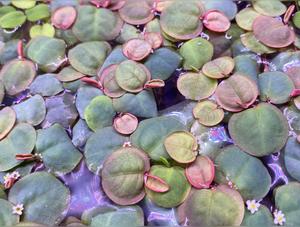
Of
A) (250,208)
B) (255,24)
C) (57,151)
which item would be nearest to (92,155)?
(57,151)

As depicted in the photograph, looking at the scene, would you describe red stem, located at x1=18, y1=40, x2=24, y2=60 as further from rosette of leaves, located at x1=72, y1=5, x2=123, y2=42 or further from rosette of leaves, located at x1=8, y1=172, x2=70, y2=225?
rosette of leaves, located at x1=8, y1=172, x2=70, y2=225

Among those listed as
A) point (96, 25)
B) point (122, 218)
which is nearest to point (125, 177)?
point (122, 218)

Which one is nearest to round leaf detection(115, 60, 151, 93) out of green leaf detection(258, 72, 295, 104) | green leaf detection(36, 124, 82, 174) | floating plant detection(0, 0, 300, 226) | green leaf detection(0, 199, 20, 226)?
floating plant detection(0, 0, 300, 226)

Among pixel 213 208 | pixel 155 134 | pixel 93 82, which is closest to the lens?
pixel 213 208

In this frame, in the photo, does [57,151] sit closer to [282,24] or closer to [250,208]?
[250,208]

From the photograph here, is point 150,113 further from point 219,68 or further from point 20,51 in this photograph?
point 20,51

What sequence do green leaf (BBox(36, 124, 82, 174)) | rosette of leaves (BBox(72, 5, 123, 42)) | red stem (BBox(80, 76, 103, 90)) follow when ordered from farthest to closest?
rosette of leaves (BBox(72, 5, 123, 42)), red stem (BBox(80, 76, 103, 90)), green leaf (BBox(36, 124, 82, 174))
